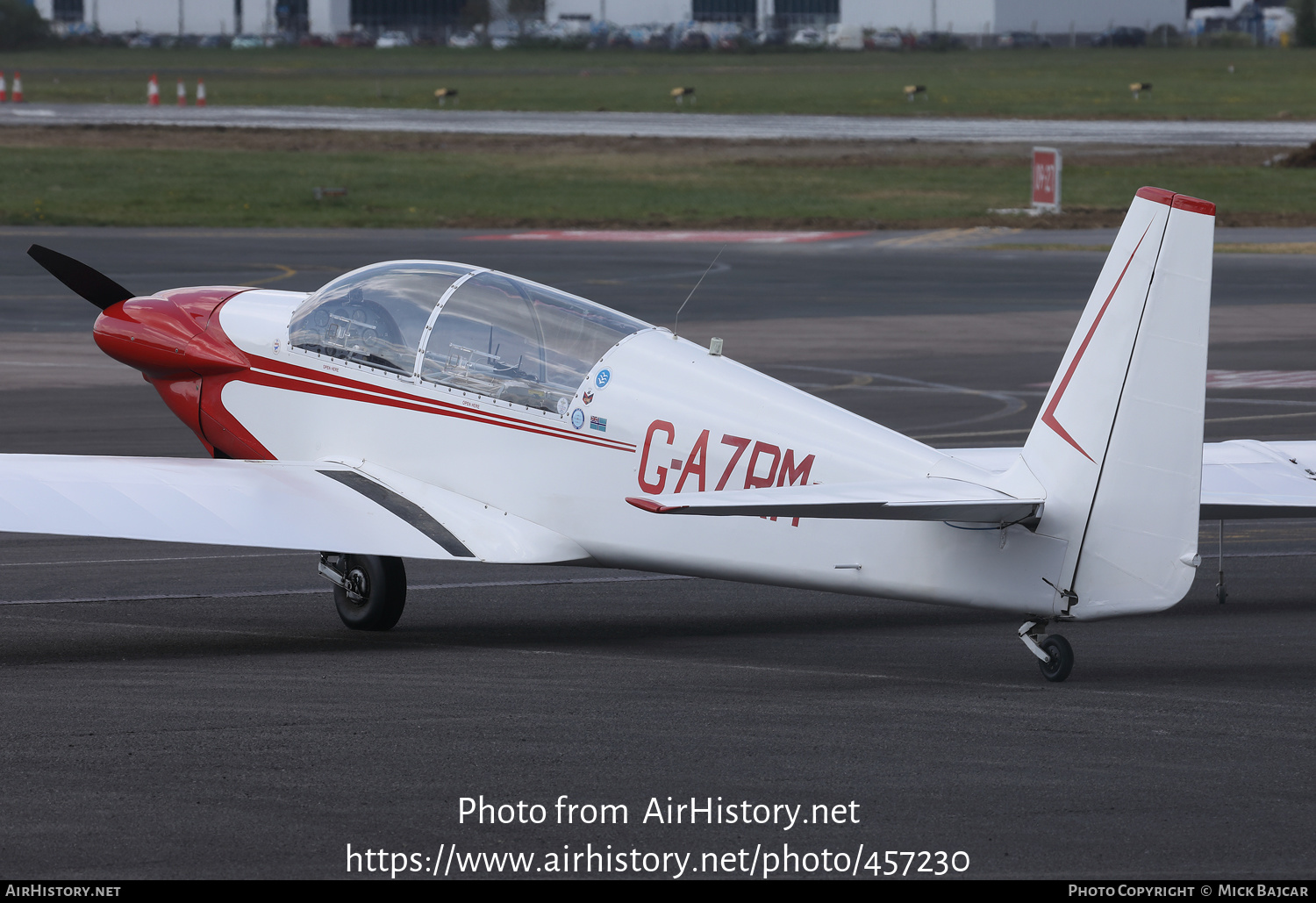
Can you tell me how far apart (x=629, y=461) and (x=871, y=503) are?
2.18 m

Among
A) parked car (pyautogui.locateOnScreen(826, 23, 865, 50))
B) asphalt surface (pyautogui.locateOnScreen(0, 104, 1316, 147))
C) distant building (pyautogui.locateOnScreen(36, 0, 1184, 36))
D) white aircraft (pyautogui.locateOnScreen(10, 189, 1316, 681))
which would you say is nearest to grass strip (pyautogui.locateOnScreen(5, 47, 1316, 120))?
asphalt surface (pyautogui.locateOnScreen(0, 104, 1316, 147))

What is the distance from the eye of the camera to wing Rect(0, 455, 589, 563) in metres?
10.0

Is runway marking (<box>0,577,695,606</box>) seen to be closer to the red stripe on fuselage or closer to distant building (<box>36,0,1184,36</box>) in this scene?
the red stripe on fuselage

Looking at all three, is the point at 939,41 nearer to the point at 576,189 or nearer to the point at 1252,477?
the point at 576,189

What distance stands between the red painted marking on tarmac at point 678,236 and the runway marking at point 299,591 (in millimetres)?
26560

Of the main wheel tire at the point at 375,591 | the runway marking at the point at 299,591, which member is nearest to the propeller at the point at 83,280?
the runway marking at the point at 299,591

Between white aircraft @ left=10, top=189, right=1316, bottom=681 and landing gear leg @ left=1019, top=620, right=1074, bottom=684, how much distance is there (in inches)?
0.8

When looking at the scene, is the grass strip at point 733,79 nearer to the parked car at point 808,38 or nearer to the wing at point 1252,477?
the parked car at point 808,38

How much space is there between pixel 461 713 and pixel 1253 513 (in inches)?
186

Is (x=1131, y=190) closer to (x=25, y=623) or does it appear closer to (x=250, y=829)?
(x=25, y=623)

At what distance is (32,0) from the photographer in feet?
502

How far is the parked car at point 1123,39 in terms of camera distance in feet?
465

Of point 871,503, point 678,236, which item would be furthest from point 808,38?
point 871,503

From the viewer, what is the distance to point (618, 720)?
886 cm
